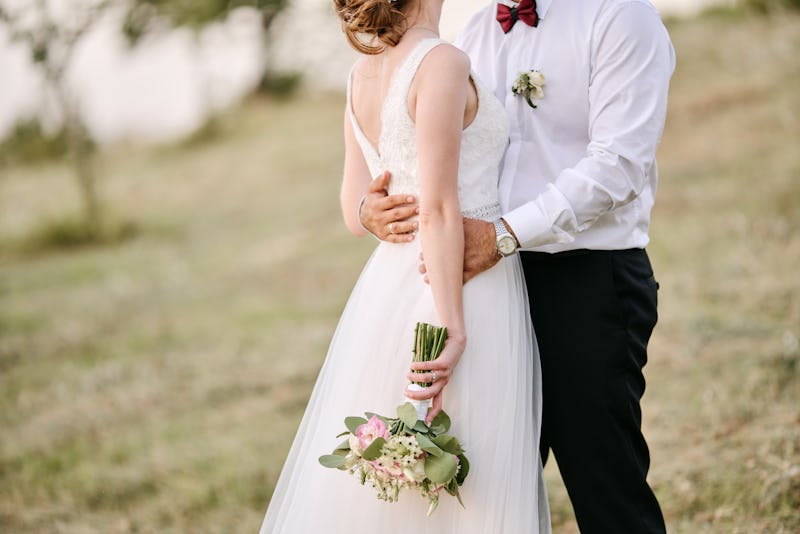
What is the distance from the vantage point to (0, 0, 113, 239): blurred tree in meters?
9.01

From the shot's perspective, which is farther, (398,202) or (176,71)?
(176,71)

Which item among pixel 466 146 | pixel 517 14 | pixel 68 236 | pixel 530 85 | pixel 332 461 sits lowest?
pixel 68 236

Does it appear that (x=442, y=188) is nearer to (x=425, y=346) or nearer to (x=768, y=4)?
(x=425, y=346)

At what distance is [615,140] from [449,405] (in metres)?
0.75

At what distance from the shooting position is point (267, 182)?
10.7 metres

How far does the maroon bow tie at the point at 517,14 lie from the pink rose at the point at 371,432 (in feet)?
3.59

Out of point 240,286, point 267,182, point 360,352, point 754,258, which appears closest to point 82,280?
point 240,286

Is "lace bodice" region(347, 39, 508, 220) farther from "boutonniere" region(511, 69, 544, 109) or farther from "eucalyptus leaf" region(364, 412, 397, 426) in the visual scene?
"eucalyptus leaf" region(364, 412, 397, 426)

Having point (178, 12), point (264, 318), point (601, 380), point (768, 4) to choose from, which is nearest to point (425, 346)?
point (601, 380)

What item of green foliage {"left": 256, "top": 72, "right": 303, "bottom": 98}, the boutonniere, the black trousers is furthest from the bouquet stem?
green foliage {"left": 256, "top": 72, "right": 303, "bottom": 98}

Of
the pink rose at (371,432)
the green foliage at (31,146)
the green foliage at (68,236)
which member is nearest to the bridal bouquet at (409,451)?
the pink rose at (371,432)

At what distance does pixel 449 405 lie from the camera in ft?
6.97

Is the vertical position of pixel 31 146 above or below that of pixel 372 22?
below

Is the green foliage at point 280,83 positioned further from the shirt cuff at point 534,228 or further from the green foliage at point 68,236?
the shirt cuff at point 534,228
